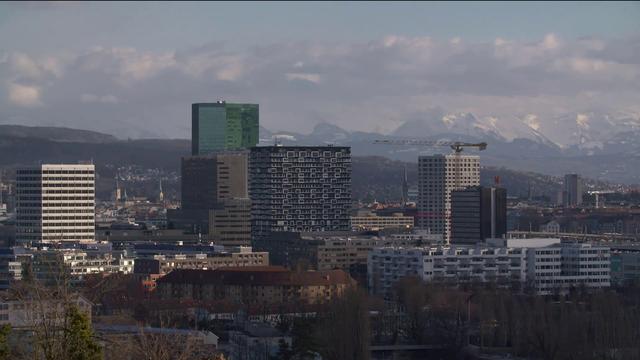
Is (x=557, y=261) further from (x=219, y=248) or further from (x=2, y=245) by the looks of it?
(x=2, y=245)

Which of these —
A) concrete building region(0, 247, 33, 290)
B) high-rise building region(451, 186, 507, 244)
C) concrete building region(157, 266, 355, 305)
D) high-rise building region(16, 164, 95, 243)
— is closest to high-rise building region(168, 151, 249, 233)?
high-rise building region(451, 186, 507, 244)

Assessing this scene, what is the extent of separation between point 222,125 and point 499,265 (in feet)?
275

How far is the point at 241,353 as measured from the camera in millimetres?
50125

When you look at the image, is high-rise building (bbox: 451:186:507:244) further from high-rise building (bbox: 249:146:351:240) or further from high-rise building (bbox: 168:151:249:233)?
high-rise building (bbox: 168:151:249:233)

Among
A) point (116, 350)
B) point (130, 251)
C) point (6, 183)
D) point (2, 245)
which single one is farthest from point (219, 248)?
point (6, 183)

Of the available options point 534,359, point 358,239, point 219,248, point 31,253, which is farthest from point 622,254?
point 534,359

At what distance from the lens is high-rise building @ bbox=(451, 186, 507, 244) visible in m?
97.7

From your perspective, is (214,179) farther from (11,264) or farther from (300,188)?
(11,264)

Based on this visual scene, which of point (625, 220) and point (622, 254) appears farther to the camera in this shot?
point (625, 220)

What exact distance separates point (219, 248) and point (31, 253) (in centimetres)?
1701

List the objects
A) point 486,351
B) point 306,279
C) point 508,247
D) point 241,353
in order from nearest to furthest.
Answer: point 241,353 → point 486,351 → point 306,279 → point 508,247

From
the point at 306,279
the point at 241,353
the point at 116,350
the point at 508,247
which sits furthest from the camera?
the point at 508,247

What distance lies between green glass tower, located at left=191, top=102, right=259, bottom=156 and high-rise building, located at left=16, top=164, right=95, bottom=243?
63134 mm

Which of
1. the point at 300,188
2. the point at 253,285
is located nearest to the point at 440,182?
the point at 300,188
